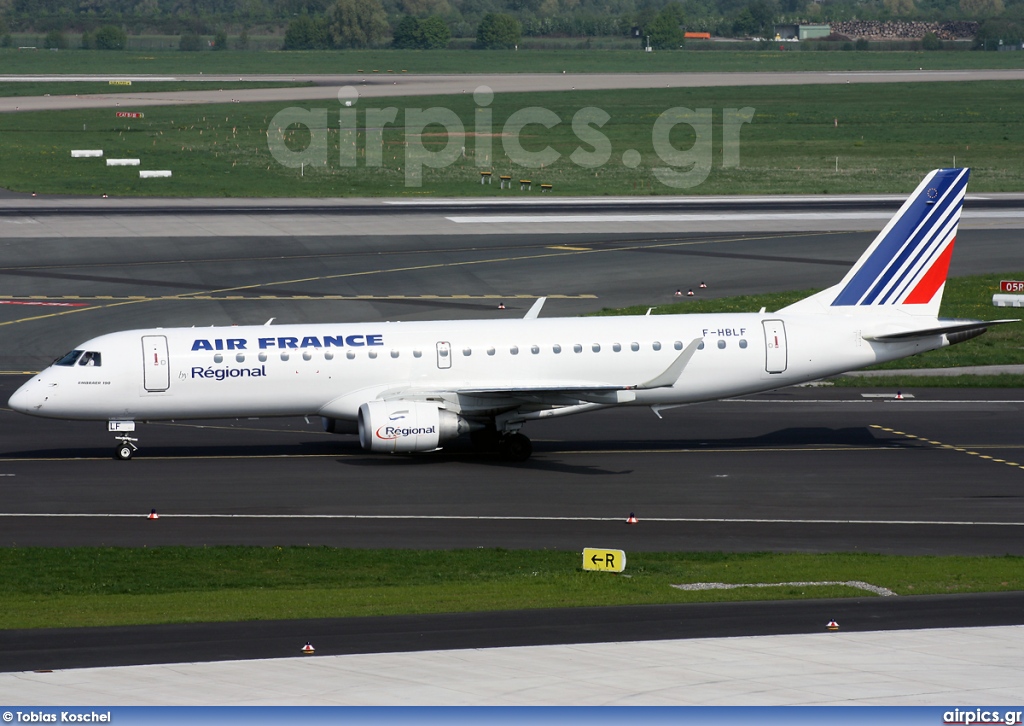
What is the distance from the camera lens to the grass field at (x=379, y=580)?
2761 cm

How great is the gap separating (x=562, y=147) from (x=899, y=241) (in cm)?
8856

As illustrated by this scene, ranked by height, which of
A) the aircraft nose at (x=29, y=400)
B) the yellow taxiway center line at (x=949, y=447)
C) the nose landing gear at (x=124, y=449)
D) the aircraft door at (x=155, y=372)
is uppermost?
the aircraft door at (x=155, y=372)

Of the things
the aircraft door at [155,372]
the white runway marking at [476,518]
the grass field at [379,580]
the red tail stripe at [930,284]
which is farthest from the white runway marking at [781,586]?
the aircraft door at [155,372]

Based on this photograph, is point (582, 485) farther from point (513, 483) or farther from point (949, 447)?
point (949, 447)

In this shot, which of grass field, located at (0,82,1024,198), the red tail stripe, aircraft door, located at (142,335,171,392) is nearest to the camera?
aircraft door, located at (142,335,171,392)

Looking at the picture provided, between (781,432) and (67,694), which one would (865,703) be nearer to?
(67,694)

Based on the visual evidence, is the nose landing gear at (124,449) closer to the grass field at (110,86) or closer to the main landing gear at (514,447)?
the main landing gear at (514,447)

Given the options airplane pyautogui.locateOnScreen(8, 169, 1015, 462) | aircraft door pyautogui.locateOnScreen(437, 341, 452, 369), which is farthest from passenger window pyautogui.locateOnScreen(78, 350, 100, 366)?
aircraft door pyautogui.locateOnScreen(437, 341, 452, 369)

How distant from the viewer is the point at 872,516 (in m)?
36.5

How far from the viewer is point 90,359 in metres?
42.0

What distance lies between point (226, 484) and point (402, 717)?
2223cm

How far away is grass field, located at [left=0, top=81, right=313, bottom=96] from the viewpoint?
18088 cm

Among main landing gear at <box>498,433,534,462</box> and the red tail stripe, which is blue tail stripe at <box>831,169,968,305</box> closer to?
the red tail stripe

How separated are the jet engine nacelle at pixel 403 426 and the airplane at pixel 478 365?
0.13ft
